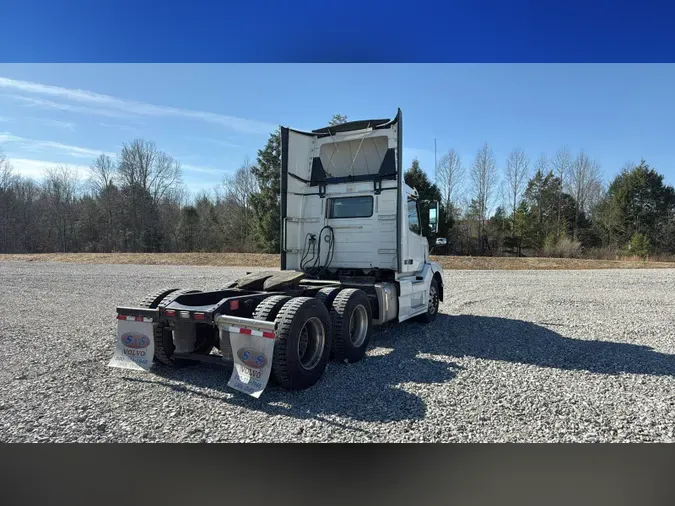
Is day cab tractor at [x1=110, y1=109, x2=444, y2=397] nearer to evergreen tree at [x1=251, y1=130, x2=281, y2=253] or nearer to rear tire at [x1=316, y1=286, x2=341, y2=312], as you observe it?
rear tire at [x1=316, y1=286, x2=341, y2=312]

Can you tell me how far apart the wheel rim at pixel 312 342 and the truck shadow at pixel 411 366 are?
11.4 inches

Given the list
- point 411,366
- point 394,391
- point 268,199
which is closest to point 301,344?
point 394,391

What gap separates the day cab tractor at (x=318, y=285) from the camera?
14.7 ft

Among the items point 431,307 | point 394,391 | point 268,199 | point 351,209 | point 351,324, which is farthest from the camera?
point 268,199

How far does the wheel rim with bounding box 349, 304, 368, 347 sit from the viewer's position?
5918 mm

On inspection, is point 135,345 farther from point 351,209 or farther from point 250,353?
point 351,209

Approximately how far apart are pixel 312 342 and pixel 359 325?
46.6 inches

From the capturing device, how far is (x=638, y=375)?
5238mm

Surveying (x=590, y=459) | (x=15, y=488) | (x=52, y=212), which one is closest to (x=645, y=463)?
(x=590, y=459)

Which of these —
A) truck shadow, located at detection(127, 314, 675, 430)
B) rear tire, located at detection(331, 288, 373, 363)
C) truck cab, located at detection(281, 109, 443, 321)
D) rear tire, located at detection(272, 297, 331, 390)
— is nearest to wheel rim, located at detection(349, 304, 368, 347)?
rear tire, located at detection(331, 288, 373, 363)

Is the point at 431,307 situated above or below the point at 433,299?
below

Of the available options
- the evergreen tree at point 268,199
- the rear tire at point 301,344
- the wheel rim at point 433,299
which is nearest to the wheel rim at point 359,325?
the rear tire at point 301,344

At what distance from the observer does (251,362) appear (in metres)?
4.35

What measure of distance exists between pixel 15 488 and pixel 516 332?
7.12 metres
